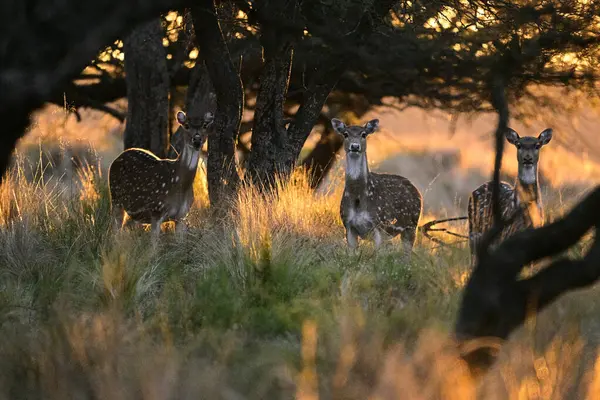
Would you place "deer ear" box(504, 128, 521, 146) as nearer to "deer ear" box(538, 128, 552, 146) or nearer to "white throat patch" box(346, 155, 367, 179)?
"deer ear" box(538, 128, 552, 146)

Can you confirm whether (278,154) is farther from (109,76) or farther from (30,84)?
(30,84)

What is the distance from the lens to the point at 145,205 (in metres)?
12.5

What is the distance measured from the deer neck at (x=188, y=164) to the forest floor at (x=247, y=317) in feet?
1.70

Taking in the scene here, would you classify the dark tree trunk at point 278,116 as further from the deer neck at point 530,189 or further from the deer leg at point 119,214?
the deer neck at point 530,189

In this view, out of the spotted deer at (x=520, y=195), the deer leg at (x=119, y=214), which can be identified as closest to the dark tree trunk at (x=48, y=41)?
the spotted deer at (x=520, y=195)

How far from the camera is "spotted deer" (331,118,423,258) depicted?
11781 mm

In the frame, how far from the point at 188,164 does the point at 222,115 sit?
0.88 metres

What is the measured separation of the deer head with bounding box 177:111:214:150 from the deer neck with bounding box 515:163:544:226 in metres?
3.51

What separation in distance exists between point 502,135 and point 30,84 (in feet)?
7.26

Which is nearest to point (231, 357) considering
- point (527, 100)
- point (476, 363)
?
point (476, 363)

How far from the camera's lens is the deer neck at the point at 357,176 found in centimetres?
1209

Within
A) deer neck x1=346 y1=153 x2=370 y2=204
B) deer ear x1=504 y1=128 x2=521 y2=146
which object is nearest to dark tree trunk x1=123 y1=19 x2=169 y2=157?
deer neck x1=346 y1=153 x2=370 y2=204

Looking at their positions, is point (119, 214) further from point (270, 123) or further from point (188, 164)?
point (270, 123)

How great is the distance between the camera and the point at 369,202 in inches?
476
